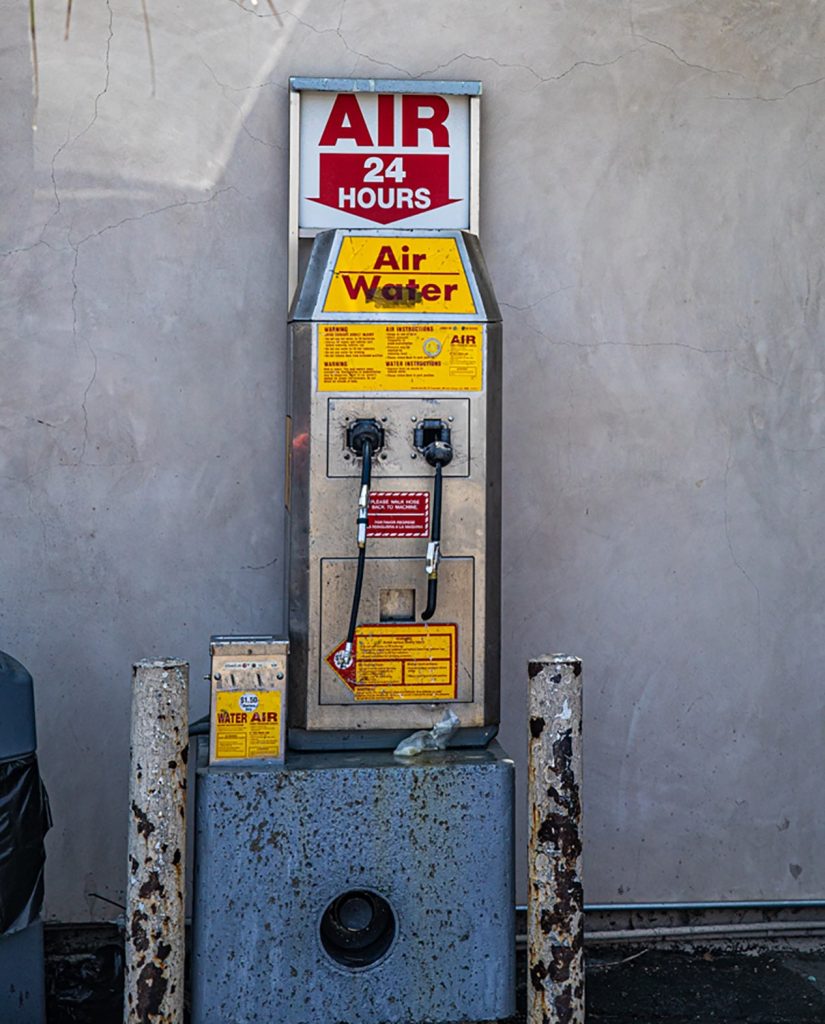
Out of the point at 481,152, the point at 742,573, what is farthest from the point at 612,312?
the point at 742,573

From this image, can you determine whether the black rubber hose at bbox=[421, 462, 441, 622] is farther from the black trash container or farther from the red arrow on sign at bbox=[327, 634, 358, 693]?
the black trash container

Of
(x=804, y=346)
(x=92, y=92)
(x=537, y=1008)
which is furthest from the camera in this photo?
(x=804, y=346)

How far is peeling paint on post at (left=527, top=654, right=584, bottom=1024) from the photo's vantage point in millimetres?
2898

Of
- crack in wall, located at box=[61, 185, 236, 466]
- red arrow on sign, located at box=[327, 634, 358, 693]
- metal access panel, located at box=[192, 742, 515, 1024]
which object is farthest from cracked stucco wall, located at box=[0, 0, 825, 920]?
metal access panel, located at box=[192, 742, 515, 1024]

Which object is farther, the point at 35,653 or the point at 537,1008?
the point at 35,653

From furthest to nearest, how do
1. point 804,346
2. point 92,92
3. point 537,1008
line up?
1. point 804,346
2. point 92,92
3. point 537,1008

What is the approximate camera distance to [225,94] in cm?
367

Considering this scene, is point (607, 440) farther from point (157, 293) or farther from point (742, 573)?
point (157, 293)

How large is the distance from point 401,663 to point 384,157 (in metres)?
1.49

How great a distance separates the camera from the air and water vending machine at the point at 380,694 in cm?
294

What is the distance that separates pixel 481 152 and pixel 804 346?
44.4 inches

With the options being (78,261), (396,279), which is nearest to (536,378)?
(396,279)

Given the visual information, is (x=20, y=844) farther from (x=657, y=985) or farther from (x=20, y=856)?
(x=657, y=985)

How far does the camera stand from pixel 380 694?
307 centimetres
